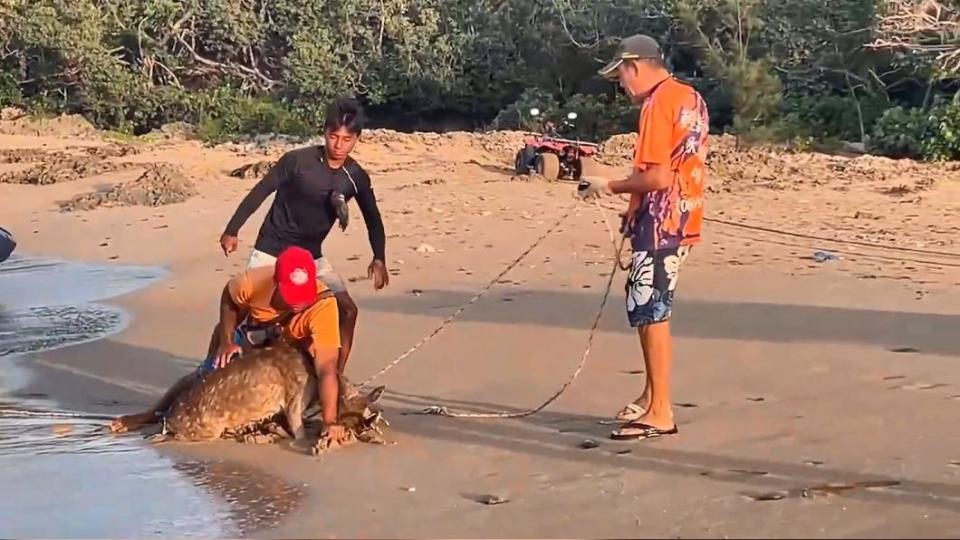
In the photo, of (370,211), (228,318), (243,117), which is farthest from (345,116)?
(243,117)

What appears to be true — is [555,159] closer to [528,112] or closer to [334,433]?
[528,112]

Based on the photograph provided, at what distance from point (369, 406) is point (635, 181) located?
161cm

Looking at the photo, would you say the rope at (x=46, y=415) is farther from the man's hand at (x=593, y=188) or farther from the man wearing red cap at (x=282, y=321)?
the man's hand at (x=593, y=188)

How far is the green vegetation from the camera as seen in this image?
72.3 ft

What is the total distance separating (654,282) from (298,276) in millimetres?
1545

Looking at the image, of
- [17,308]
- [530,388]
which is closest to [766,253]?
[530,388]

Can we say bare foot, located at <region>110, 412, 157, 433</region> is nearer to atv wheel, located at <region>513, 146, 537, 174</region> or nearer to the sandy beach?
the sandy beach

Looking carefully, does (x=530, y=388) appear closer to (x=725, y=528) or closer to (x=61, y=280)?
(x=725, y=528)

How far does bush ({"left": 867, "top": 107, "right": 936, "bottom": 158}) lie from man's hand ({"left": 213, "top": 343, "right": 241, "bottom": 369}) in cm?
1362

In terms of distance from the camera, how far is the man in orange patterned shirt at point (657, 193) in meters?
5.38

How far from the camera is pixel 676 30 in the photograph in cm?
2452

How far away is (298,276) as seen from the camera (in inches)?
229

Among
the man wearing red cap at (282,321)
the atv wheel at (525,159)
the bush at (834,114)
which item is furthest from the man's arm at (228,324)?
the bush at (834,114)

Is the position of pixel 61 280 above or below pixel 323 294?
below
